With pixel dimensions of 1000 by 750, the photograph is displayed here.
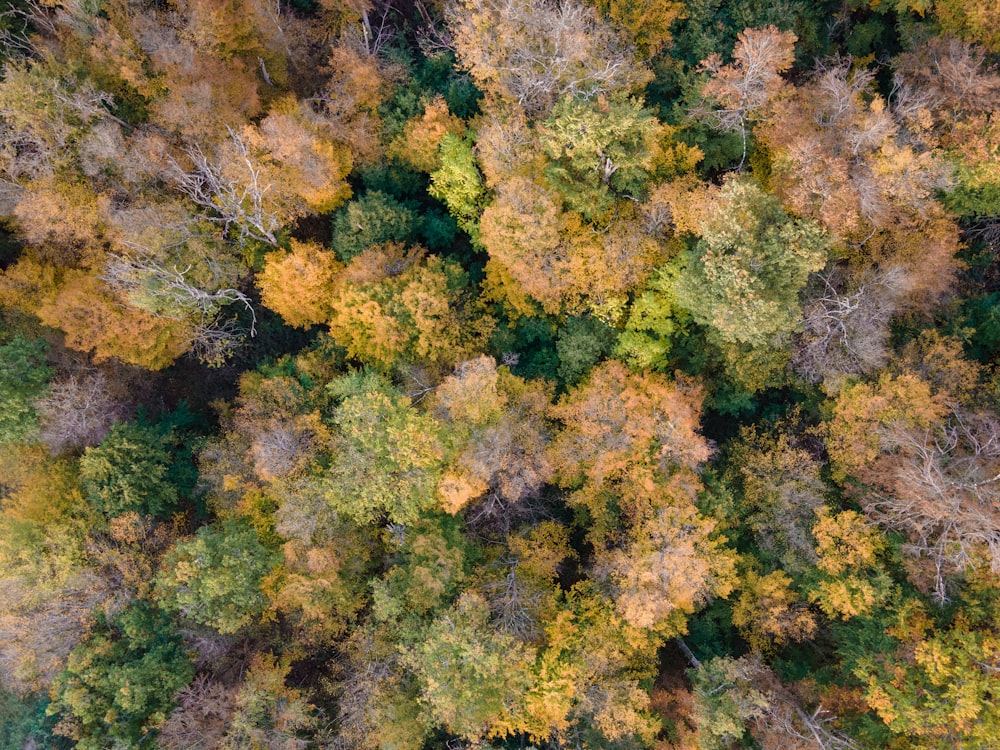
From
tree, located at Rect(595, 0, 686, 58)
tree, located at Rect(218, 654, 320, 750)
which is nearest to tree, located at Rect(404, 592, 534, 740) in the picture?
tree, located at Rect(218, 654, 320, 750)

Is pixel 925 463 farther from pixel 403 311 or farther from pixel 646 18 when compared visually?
pixel 646 18

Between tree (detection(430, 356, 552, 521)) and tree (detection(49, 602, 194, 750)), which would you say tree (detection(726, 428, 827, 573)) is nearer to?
tree (detection(430, 356, 552, 521))

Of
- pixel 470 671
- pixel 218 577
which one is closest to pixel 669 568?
pixel 470 671

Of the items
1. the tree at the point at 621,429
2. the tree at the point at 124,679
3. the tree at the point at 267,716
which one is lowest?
the tree at the point at 124,679

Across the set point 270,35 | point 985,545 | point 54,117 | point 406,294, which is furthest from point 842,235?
point 54,117

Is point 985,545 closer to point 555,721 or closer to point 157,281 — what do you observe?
point 555,721

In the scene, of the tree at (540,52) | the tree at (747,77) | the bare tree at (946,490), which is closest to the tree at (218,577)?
the tree at (540,52)

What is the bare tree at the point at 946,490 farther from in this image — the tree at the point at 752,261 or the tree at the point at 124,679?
the tree at the point at 124,679
